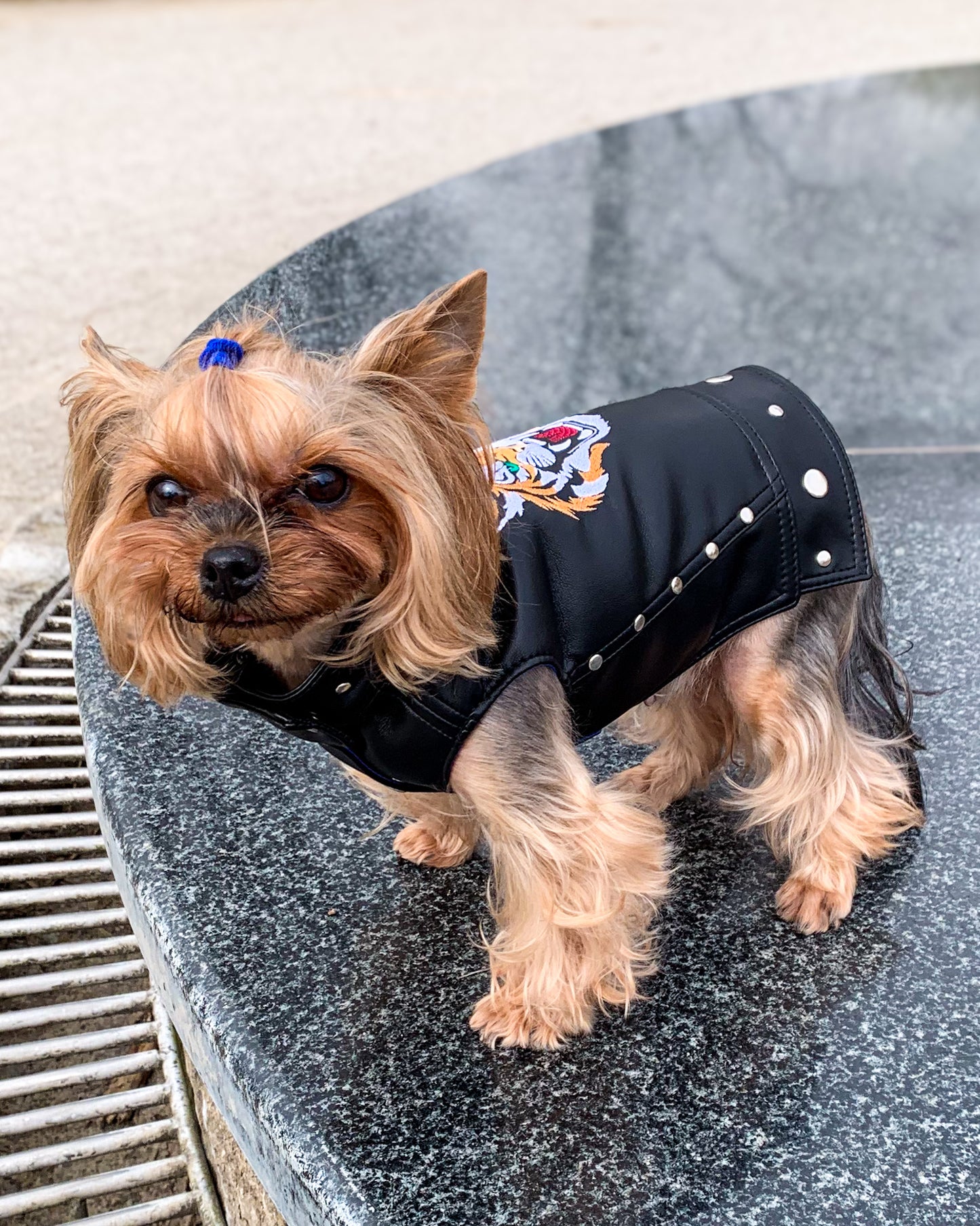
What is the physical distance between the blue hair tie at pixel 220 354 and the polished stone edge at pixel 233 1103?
1.05 meters

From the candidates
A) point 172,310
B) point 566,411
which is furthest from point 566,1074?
point 172,310

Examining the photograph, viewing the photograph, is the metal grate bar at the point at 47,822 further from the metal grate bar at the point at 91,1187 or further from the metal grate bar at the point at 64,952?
the metal grate bar at the point at 91,1187

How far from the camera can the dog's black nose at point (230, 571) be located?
1.64 meters

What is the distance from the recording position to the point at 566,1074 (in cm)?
200

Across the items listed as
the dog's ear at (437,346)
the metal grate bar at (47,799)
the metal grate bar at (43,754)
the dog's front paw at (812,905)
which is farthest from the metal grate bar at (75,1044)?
the dog's ear at (437,346)

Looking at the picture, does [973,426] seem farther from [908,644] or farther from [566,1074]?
[566,1074]

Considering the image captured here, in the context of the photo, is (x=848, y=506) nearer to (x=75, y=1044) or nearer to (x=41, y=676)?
(x=75, y=1044)

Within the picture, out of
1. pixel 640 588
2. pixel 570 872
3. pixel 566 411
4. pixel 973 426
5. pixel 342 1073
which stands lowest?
pixel 973 426


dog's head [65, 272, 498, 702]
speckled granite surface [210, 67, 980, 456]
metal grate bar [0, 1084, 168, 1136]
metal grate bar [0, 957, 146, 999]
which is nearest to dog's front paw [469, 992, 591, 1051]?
dog's head [65, 272, 498, 702]

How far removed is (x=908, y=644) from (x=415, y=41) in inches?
410

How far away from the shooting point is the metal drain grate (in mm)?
2477

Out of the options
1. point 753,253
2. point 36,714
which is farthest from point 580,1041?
point 753,253

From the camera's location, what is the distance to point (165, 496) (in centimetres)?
172

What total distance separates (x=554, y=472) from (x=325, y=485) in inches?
19.2
